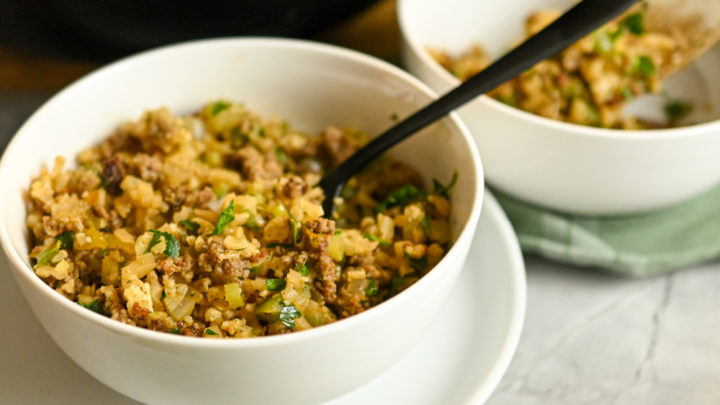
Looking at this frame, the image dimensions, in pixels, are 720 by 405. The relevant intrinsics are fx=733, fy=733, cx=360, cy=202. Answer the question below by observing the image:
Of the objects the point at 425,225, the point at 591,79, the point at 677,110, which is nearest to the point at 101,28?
the point at 425,225

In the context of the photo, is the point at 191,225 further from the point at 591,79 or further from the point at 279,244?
the point at 591,79

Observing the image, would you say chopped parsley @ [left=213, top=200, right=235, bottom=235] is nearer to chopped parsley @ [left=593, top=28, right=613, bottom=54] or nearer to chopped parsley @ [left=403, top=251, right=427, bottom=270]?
chopped parsley @ [left=403, top=251, right=427, bottom=270]

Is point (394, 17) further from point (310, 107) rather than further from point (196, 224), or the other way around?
point (196, 224)

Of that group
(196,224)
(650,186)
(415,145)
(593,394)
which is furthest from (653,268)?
(196,224)

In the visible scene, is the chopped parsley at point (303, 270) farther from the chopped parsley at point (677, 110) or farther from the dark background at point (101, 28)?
the chopped parsley at point (677, 110)

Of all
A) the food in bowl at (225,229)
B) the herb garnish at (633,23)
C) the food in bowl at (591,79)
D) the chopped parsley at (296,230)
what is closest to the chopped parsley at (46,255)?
the food in bowl at (225,229)
